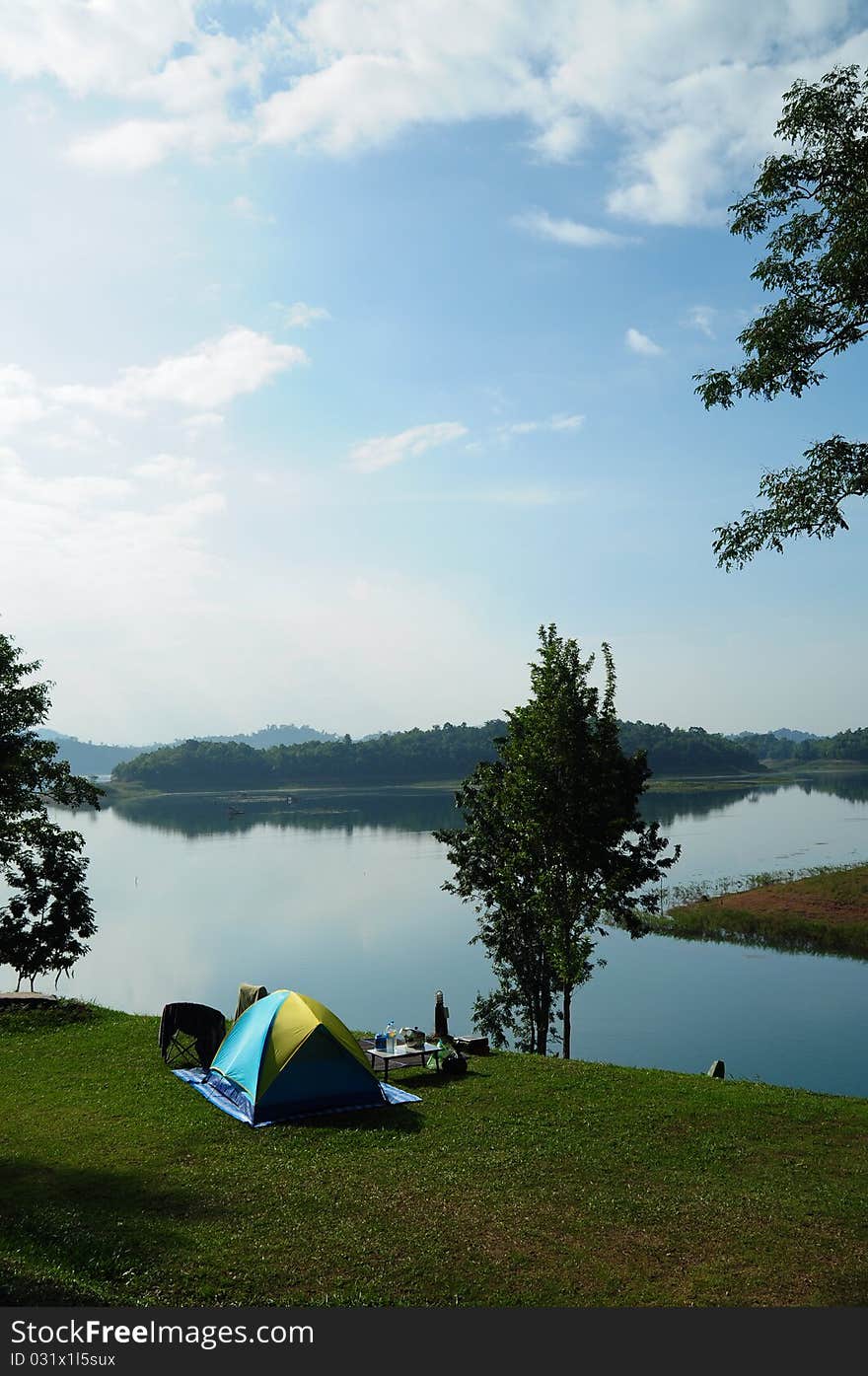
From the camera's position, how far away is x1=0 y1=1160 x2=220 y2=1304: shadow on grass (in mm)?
8945

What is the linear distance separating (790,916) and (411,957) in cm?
2445

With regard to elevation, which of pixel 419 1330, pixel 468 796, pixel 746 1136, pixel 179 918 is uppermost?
pixel 468 796

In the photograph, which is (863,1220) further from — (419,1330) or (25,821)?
(25,821)

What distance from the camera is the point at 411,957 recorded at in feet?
165

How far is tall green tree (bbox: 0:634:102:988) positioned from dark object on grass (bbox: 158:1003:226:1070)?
5.64 metres

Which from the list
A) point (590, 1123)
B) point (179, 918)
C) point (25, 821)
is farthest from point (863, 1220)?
point (179, 918)

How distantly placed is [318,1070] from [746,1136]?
7390mm

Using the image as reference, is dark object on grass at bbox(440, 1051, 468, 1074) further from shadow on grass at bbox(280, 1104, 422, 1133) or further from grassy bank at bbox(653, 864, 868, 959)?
grassy bank at bbox(653, 864, 868, 959)

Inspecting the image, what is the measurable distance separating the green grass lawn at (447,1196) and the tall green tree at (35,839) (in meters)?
6.15

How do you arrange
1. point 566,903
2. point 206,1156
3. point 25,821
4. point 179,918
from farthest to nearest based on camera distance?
point 179,918
point 566,903
point 25,821
point 206,1156

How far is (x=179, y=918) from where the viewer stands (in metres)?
64.3

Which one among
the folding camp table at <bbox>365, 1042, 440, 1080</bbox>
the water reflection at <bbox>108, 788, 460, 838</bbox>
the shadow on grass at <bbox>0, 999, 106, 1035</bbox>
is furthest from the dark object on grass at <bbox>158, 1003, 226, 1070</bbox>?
the water reflection at <bbox>108, 788, 460, 838</bbox>

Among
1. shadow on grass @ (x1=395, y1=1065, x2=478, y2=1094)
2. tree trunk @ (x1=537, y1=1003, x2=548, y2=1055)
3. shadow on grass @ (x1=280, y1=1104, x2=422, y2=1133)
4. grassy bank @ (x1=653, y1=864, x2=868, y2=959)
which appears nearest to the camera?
shadow on grass @ (x1=280, y1=1104, x2=422, y2=1133)

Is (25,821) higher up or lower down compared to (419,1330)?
higher up
